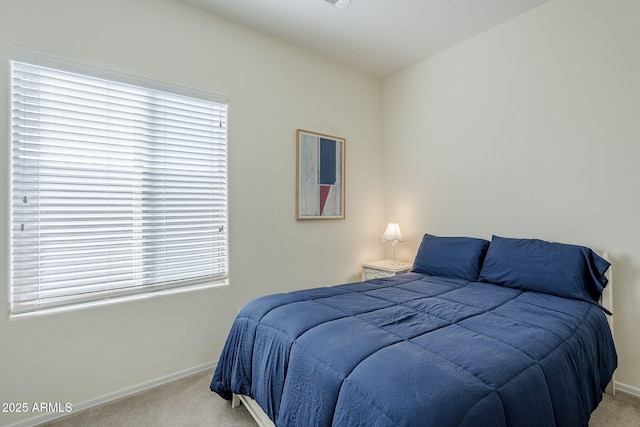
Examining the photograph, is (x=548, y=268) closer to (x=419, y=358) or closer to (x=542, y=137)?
(x=542, y=137)

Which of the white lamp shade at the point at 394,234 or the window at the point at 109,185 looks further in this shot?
the white lamp shade at the point at 394,234

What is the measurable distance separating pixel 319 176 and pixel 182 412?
2179 mm

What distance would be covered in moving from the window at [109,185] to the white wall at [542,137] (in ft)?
6.96

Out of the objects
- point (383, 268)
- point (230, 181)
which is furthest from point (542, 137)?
point (230, 181)

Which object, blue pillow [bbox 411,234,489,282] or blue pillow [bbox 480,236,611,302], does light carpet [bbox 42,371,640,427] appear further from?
blue pillow [bbox 411,234,489,282]

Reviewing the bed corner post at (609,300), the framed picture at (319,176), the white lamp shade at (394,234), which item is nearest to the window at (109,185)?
the framed picture at (319,176)

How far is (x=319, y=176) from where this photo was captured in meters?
3.15

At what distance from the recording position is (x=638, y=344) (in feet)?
6.89

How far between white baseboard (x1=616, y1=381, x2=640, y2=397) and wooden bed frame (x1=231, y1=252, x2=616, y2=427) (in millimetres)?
56

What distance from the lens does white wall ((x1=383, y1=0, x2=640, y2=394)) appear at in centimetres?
212

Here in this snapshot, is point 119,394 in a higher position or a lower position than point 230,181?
lower

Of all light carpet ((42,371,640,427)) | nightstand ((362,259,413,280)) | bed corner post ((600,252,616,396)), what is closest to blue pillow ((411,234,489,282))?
nightstand ((362,259,413,280))

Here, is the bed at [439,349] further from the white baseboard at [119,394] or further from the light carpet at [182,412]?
the white baseboard at [119,394]

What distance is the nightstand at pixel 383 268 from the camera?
316 cm
